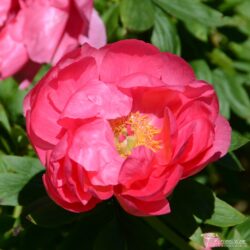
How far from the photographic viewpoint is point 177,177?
941 millimetres

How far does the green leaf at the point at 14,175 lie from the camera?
114 cm

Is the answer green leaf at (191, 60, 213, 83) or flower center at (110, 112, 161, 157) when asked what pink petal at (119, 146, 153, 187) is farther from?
green leaf at (191, 60, 213, 83)

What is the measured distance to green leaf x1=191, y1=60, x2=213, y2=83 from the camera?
5.11 feet

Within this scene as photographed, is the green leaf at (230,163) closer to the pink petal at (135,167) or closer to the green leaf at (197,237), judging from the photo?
the green leaf at (197,237)

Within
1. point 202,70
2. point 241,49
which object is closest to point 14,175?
point 202,70

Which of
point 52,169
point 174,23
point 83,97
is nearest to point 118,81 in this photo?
point 83,97

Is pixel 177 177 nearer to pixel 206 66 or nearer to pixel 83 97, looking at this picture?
pixel 83 97

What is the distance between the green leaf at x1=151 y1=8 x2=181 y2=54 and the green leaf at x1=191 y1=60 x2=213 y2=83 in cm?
13

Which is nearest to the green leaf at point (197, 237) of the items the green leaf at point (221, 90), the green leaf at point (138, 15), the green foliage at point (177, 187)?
the green foliage at point (177, 187)

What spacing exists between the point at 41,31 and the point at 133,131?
32 cm

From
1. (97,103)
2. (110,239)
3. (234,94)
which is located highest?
(97,103)

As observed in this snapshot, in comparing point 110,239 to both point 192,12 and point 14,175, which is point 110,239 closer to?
point 14,175

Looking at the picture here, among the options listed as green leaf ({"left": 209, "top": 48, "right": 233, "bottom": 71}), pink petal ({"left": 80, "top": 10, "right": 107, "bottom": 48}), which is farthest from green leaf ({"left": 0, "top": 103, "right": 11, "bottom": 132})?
green leaf ({"left": 209, "top": 48, "right": 233, "bottom": 71})

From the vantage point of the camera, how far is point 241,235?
1174mm
